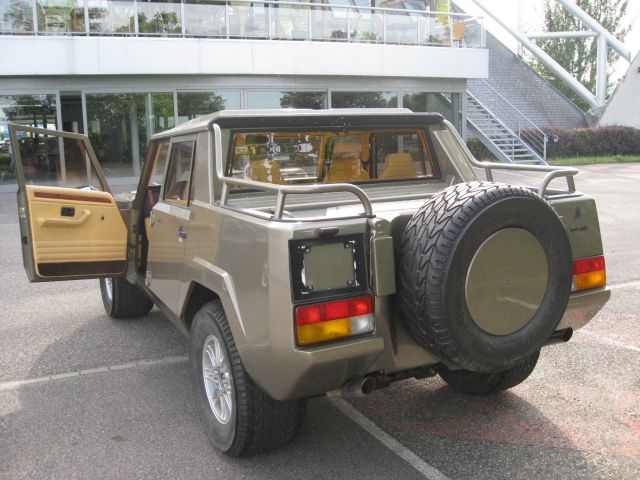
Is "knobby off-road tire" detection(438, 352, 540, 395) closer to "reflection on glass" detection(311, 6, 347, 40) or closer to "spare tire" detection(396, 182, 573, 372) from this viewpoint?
"spare tire" detection(396, 182, 573, 372)

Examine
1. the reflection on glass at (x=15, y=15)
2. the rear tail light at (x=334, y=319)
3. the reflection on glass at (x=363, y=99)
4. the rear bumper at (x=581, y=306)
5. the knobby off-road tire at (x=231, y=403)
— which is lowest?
the knobby off-road tire at (x=231, y=403)

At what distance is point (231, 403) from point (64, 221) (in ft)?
7.22

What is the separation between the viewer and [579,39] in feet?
133

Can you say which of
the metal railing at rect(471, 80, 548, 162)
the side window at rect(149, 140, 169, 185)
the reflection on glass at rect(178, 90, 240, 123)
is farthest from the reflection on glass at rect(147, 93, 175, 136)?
the side window at rect(149, 140, 169, 185)

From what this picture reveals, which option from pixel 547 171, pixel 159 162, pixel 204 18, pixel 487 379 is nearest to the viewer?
pixel 487 379

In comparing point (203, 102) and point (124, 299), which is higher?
point (203, 102)

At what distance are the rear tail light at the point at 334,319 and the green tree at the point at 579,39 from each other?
133 ft

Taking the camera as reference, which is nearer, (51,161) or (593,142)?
(51,161)

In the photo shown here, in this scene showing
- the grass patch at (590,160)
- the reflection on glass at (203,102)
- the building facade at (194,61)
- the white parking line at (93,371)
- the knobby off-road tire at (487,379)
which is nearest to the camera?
the knobby off-road tire at (487,379)

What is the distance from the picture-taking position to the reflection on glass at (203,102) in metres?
18.6

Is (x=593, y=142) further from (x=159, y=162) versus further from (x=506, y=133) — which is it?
(x=159, y=162)

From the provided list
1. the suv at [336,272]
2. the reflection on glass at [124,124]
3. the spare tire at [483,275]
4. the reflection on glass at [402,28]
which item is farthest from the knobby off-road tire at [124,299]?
the reflection on glass at [402,28]

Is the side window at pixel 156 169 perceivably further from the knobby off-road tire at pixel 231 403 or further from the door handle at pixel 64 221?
the knobby off-road tire at pixel 231 403

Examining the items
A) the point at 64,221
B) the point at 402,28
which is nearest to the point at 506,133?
the point at 402,28
